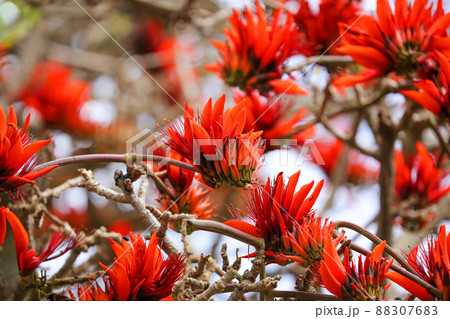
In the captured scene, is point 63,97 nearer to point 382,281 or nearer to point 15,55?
point 15,55

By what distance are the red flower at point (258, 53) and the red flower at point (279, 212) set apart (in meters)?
0.29

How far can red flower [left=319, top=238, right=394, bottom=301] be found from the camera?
50 centimetres

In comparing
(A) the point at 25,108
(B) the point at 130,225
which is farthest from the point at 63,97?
(B) the point at 130,225

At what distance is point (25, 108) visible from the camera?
4.64 feet

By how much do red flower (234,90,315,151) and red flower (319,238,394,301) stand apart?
1.13 ft

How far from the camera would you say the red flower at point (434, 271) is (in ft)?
1.69

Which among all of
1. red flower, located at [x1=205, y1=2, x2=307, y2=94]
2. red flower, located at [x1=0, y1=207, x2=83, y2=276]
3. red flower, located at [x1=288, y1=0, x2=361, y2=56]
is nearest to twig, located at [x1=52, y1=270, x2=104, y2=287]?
red flower, located at [x1=0, y1=207, x2=83, y2=276]

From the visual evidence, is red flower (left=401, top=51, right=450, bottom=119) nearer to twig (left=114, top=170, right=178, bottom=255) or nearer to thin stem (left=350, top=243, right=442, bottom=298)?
thin stem (left=350, top=243, right=442, bottom=298)

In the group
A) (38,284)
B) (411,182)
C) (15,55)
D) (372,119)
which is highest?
(15,55)

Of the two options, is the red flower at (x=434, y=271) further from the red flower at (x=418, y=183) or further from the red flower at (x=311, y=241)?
the red flower at (x=418, y=183)

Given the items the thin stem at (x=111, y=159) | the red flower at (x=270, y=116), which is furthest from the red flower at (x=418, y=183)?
the thin stem at (x=111, y=159)
